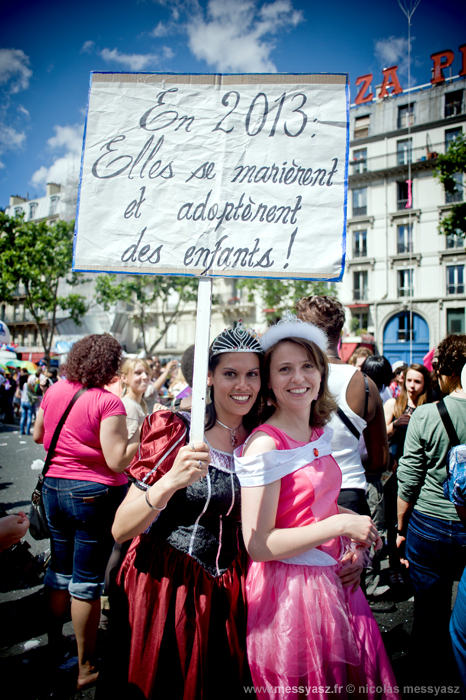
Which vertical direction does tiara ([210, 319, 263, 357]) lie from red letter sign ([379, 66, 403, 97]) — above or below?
below

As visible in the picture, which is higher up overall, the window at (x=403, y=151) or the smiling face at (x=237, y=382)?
the window at (x=403, y=151)

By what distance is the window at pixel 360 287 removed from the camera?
30.2 metres

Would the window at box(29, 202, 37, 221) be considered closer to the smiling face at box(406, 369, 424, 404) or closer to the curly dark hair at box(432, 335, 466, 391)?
the smiling face at box(406, 369, 424, 404)

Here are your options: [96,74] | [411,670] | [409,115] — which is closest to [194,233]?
[96,74]

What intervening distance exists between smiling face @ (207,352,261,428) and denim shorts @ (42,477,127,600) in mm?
1236

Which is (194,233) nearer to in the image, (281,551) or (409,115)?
(281,551)

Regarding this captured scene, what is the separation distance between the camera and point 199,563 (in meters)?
1.67

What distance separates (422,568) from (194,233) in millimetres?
2294

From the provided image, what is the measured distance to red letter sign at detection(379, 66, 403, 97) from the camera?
31.0 metres

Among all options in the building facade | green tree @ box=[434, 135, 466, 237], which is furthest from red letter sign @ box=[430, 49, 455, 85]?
green tree @ box=[434, 135, 466, 237]

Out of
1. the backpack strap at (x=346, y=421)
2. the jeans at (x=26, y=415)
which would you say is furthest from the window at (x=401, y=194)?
the backpack strap at (x=346, y=421)

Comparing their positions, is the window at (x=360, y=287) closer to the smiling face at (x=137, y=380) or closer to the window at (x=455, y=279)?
the window at (x=455, y=279)

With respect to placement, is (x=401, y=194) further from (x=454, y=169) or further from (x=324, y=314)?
(x=324, y=314)

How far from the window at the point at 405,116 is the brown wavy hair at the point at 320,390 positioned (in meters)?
35.4
